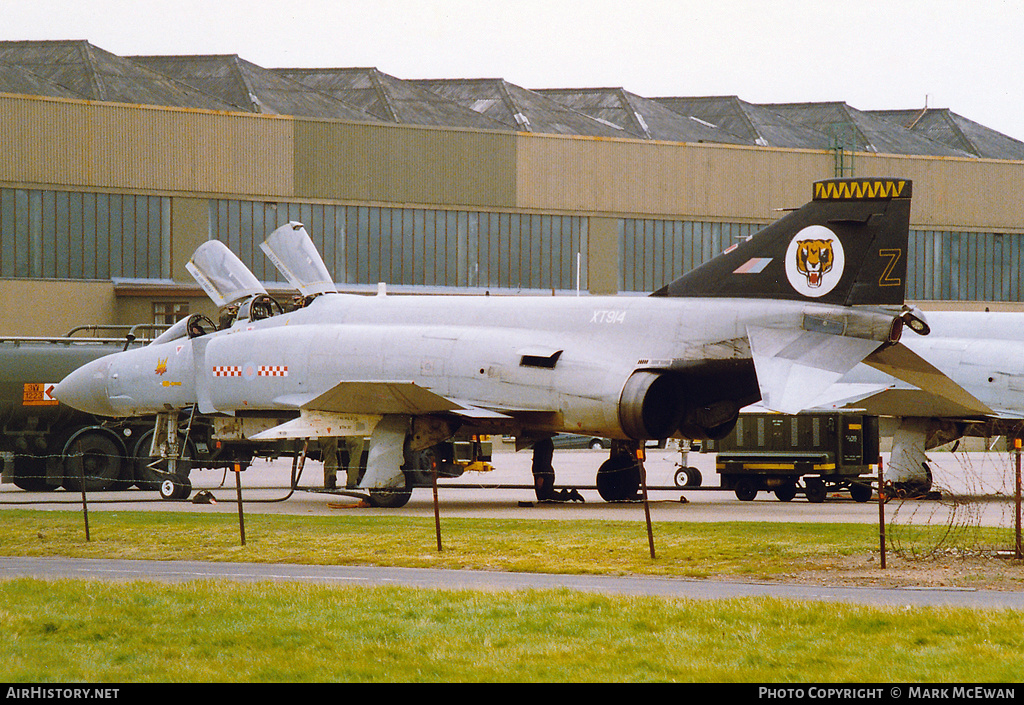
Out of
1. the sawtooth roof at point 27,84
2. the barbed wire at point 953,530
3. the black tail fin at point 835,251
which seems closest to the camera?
the barbed wire at point 953,530

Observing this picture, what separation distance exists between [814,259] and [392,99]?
39037 mm

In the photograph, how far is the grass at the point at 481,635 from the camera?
26.3 feet

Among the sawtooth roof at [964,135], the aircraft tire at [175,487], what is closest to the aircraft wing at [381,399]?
the aircraft tire at [175,487]

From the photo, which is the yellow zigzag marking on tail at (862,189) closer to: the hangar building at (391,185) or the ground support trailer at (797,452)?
the ground support trailer at (797,452)

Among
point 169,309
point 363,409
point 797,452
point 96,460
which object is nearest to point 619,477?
point 797,452

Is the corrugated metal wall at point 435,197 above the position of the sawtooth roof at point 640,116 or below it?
below

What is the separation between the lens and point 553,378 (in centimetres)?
2098

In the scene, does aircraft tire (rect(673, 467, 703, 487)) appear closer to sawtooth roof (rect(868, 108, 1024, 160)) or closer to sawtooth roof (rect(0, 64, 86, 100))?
sawtooth roof (rect(0, 64, 86, 100))

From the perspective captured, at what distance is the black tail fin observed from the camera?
18.5 meters

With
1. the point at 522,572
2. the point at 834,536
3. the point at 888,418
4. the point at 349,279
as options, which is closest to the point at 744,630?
the point at 522,572

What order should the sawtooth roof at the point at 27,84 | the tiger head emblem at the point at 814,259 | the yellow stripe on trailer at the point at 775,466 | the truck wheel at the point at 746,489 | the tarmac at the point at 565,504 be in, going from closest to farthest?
1. the tiger head emblem at the point at 814,259
2. the tarmac at the point at 565,504
3. the yellow stripe on trailer at the point at 775,466
4. the truck wheel at the point at 746,489
5. the sawtooth roof at the point at 27,84

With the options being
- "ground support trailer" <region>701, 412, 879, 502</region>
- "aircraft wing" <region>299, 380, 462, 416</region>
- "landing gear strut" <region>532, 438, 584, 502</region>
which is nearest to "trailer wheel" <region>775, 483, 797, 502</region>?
"ground support trailer" <region>701, 412, 879, 502</region>

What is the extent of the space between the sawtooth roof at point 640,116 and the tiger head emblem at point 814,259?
39.9 m

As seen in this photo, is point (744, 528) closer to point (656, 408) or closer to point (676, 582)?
point (656, 408)
